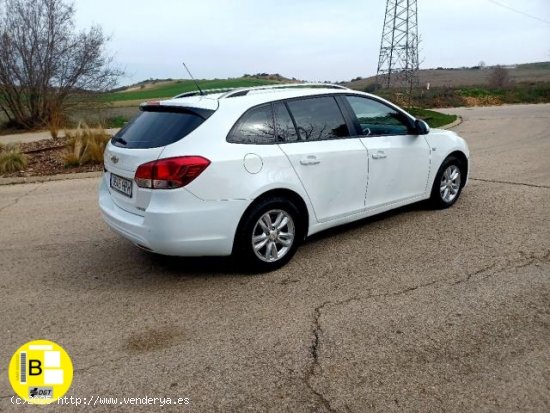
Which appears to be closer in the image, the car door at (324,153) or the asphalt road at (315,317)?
the asphalt road at (315,317)

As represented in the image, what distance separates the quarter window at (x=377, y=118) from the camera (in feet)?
16.0

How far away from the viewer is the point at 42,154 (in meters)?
10.7

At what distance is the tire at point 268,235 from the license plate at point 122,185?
1008mm

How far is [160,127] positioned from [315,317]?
2079 millimetres

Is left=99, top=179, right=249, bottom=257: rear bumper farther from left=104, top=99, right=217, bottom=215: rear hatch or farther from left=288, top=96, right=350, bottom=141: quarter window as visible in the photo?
left=288, top=96, right=350, bottom=141: quarter window

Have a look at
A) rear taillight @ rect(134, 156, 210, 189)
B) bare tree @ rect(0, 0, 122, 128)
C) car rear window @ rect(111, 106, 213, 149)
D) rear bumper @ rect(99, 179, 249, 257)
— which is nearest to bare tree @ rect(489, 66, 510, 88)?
bare tree @ rect(0, 0, 122, 128)

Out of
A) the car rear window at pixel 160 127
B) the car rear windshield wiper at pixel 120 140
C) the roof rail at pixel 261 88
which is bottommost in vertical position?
the car rear windshield wiper at pixel 120 140

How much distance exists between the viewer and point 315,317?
11.0ft

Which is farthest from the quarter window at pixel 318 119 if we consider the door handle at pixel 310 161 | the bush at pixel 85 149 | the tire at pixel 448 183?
the bush at pixel 85 149

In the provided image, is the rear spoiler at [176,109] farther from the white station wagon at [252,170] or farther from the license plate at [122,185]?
the license plate at [122,185]

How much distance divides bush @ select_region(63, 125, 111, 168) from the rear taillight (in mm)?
6562

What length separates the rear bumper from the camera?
361 cm

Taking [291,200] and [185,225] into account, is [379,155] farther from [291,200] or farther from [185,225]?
[185,225]

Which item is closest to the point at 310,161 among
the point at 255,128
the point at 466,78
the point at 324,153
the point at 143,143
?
the point at 324,153
